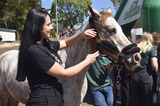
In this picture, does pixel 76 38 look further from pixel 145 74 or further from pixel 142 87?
pixel 142 87

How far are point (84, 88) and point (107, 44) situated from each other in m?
0.81

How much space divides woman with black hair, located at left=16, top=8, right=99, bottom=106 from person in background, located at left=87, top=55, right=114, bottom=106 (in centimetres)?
115

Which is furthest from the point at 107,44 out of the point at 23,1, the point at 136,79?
the point at 23,1

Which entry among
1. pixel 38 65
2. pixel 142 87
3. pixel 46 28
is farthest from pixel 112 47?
pixel 142 87

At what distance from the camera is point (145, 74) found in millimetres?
3672

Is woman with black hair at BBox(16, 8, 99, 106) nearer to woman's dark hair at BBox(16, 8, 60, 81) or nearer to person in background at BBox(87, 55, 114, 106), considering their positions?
woman's dark hair at BBox(16, 8, 60, 81)

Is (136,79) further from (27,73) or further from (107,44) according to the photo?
(27,73)

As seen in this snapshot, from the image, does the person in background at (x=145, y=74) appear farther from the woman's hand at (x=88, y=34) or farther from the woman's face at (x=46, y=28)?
the woman's face at (x=46, y=28)

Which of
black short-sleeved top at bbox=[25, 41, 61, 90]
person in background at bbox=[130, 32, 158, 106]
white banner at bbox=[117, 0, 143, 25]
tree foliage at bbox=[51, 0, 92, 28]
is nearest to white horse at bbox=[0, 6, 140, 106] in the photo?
black short-sleeved top at bbox=[25, 41, 61, 90]

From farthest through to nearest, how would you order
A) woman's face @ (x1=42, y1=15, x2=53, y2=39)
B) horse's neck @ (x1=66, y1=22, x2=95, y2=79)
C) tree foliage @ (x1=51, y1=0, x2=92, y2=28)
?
tree foliage @ (x1=51, y1=0, x2=92, y2=28)
horse's neck @ (x1=66, y1=22, x2=95, y2=79)
woman's face @ (x1=42, y1=15, x2=53, y2=39)

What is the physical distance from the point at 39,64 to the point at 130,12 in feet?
19.9

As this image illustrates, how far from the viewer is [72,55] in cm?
235

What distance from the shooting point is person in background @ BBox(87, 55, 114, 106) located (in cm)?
285

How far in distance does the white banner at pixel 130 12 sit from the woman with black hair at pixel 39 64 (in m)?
4.98
